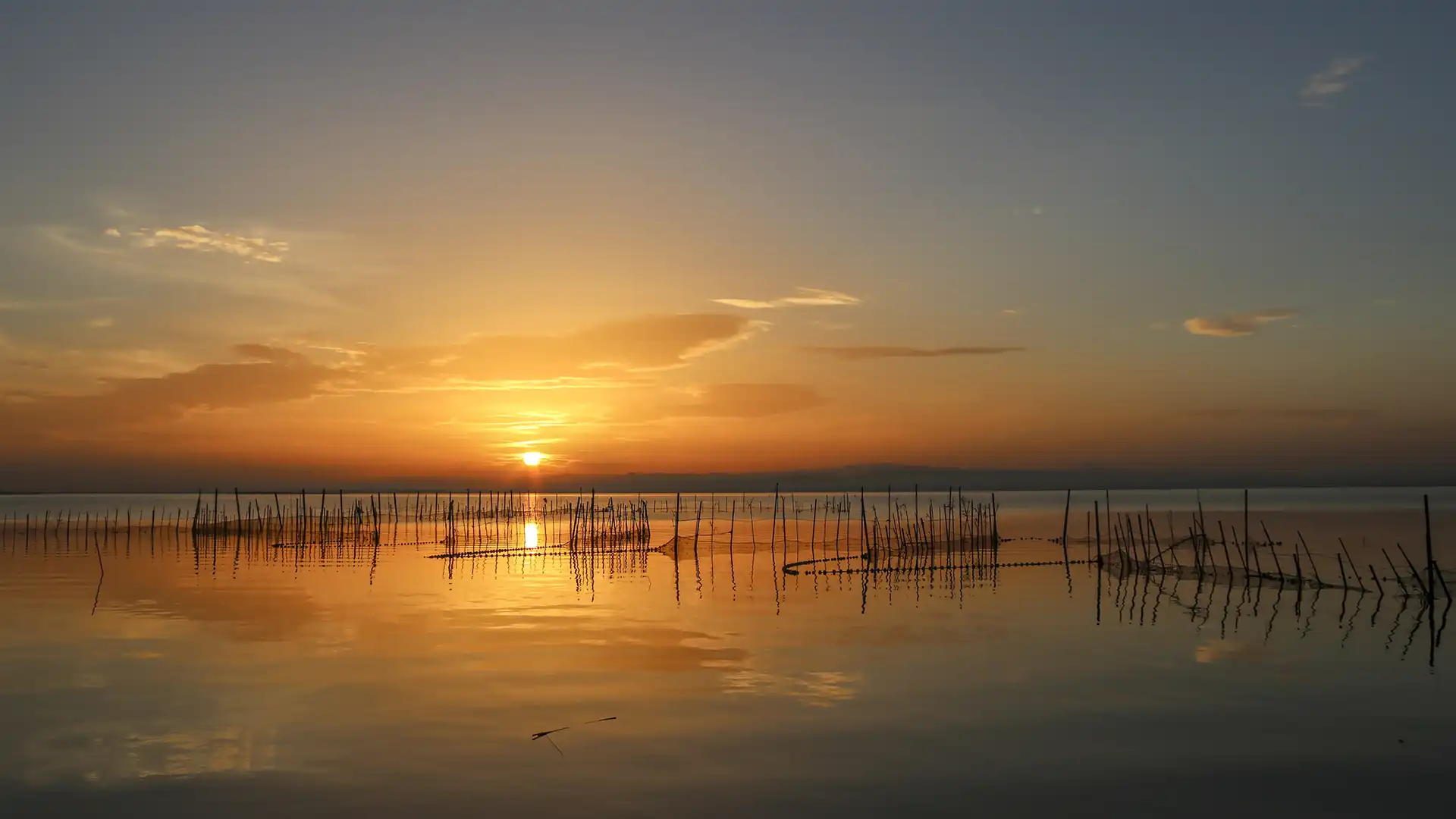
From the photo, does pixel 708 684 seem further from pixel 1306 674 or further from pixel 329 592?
pixel 329 592

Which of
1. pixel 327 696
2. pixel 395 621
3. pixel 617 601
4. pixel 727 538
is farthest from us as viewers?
pixel 727 538

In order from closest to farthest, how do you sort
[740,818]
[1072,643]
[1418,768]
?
[740,818], [1418,768], [1072,643]

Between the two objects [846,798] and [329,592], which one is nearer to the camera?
[846,798]

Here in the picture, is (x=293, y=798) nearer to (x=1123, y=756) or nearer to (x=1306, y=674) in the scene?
(x=1123, y=756)

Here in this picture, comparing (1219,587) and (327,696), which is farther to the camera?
(1219,587)

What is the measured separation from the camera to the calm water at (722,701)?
29.1 feet

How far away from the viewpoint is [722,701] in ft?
39.9

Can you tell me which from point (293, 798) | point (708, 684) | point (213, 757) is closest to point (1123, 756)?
point (708, 684)

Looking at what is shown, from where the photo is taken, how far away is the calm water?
888 cm

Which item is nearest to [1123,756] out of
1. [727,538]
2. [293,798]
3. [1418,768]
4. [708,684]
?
[1418,768]

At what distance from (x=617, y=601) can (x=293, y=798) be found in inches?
513

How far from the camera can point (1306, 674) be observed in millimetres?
13555

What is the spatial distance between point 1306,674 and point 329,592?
19377 mm

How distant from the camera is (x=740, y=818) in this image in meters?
8.26
